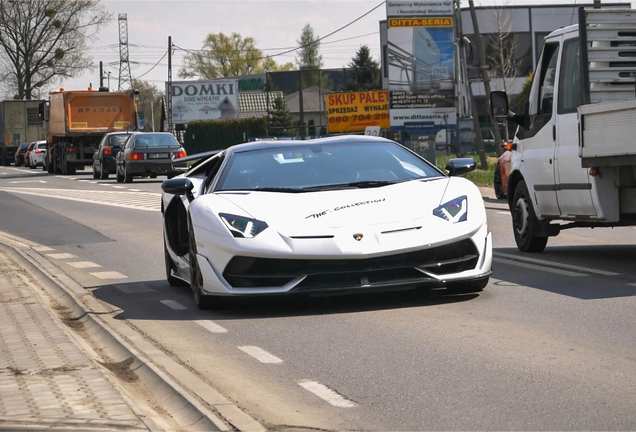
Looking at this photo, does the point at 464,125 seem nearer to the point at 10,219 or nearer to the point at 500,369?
the point at 10,219

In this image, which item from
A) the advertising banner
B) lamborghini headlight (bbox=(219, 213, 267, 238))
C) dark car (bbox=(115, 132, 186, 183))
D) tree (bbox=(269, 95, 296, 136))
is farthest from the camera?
tree (bbox=(269, 95, 296, 136))

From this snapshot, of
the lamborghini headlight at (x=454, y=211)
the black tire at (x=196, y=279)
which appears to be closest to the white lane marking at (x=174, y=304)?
the black tire at (x=196, y=279)

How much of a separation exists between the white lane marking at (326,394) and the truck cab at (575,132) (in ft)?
15.9

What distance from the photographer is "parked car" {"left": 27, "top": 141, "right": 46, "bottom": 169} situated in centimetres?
6388

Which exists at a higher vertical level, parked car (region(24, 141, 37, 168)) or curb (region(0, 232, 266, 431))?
parked car (region(24, 141, 37, 168))

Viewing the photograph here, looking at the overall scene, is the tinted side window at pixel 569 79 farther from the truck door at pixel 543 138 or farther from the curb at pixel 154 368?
the curb at pixel 154 368

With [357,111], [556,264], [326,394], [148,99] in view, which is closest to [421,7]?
[357,111]

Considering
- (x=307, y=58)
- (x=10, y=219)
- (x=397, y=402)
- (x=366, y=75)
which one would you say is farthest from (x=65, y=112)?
(x=307, y=58)

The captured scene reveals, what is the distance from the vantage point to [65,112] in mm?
45281

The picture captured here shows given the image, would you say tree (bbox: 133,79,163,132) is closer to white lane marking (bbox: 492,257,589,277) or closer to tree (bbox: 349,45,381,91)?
tree (bbox: 349,45,381,91)

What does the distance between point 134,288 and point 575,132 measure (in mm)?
4539

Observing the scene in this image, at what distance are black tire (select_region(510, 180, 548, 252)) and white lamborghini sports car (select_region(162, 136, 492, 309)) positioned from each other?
3.15 metres

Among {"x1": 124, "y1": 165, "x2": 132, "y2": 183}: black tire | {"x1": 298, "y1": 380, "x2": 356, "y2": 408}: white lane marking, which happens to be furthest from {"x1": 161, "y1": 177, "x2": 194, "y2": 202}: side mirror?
{"x1": 124, "y1": 165, "x2": 132, "y2": 183}: black tire

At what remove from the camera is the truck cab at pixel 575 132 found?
1068 centimetres
